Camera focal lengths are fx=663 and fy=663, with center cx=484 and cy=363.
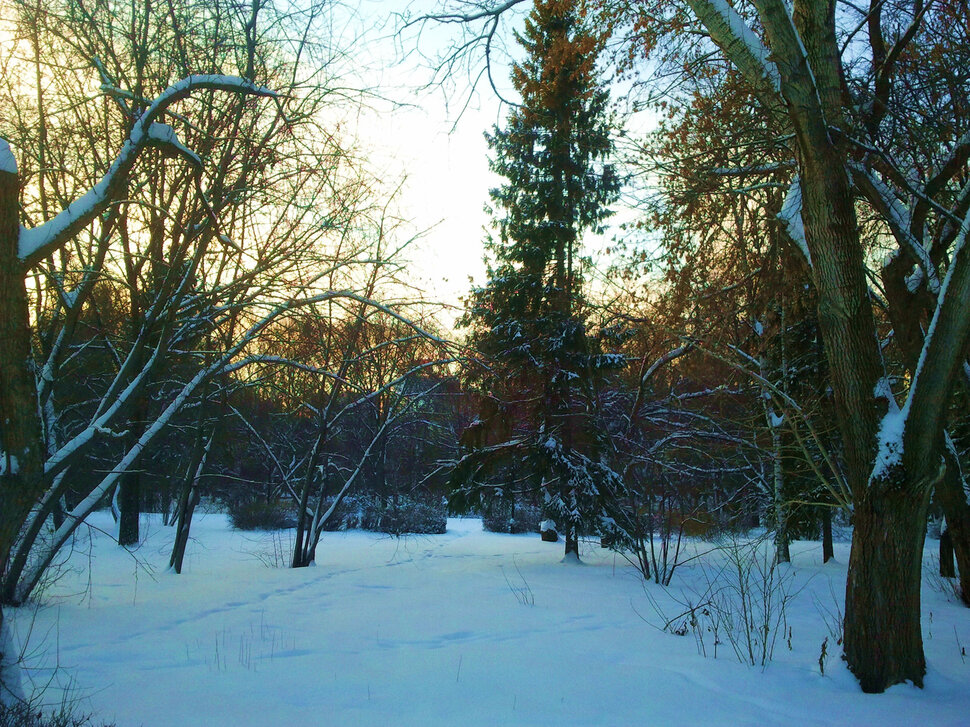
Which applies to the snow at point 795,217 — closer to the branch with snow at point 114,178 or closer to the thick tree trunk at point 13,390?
the branch with snow at point 114,178

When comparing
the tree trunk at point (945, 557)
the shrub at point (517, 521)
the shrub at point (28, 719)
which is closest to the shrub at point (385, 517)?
the shrub at point (517, 521)

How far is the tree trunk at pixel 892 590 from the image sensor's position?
4.68 m

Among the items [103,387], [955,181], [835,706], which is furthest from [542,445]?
[103,387]

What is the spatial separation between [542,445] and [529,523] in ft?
38.5

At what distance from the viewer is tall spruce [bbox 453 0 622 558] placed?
14000 mm

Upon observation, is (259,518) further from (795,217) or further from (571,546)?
(795,217)

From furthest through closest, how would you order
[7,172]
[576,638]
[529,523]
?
[529,523] → [576,638] → [7,172]

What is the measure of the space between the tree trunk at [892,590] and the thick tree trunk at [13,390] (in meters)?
5.56

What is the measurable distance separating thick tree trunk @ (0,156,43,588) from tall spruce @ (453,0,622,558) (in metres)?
9.53

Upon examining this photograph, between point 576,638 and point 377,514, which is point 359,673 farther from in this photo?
point 377,514

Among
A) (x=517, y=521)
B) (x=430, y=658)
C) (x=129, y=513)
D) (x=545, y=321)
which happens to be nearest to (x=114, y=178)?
(x=430, y=658)

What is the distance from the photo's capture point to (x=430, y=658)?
5.73m

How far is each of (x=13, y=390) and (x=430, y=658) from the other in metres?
3.79

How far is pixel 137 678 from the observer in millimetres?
5047
